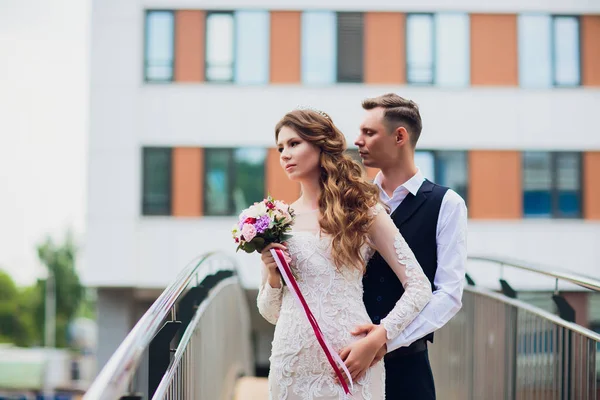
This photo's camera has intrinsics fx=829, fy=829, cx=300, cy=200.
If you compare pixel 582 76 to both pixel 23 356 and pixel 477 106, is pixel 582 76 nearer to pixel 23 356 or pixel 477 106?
pixel 477 106

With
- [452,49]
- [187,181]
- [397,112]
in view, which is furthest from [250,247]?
[452,49]

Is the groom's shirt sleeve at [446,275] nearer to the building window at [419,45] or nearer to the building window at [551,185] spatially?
the building window at [419,45]

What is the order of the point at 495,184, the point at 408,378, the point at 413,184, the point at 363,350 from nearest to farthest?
1. the point at 363,350
2. the point at 408,378
3. the point at 413,184
4. the point at 495,184

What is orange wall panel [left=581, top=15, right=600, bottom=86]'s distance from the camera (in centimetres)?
2069

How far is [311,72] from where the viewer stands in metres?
20.4

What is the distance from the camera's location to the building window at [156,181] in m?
20.2

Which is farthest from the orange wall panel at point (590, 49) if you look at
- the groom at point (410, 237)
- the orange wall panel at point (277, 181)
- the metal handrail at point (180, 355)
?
the groom at point (410, 237)

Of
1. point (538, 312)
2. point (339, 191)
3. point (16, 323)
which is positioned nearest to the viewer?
point (339, 191)

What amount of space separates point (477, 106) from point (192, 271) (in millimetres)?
17153

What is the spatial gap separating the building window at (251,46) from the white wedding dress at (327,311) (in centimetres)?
1731

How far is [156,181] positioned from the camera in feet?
66.6

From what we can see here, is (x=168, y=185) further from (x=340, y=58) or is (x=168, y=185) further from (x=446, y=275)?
(x=446, y=275)

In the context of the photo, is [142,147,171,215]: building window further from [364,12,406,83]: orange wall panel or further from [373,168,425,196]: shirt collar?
[373,168,425,196]: shirt collar

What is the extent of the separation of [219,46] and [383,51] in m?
4.04
